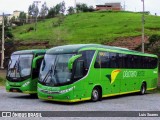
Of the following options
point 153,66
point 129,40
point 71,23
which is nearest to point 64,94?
point 153,66

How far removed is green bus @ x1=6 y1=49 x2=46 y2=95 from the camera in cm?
2089

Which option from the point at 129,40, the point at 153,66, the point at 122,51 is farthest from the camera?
the point at 129,40

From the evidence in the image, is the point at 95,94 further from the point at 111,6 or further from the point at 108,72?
the point at 111,6

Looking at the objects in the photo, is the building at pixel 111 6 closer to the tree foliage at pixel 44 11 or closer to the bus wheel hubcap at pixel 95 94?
the tree foliage at pixel 44 11

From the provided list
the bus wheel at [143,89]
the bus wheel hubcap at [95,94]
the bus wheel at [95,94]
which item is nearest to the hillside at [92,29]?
the bus wheel at [143,89]

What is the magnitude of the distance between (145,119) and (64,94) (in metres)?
5.85

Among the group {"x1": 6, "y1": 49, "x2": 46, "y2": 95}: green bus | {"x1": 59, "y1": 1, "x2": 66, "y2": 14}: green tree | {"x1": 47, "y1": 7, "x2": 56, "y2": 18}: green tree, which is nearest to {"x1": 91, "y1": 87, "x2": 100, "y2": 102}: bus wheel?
{"x1": 6, "y1": 49, "x2": 46, "y2": 95}: green bus

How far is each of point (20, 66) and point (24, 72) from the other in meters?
0.48

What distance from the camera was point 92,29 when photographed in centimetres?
8756

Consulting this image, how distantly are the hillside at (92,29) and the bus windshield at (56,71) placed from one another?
48526 mm

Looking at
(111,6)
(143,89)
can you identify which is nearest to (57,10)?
(111,6)

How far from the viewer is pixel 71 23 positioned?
99.6 m

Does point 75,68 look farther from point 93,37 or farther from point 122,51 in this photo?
point 93,37

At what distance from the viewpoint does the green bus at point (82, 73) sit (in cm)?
1803
